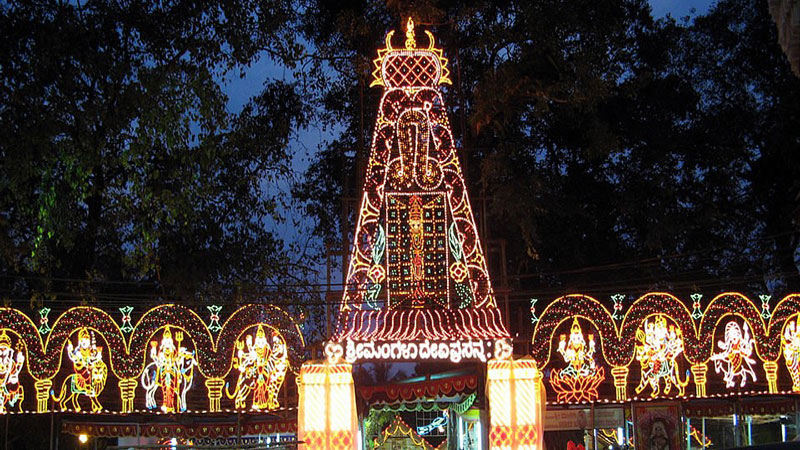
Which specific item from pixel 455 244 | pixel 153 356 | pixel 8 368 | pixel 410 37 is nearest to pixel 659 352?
pixel 455 244

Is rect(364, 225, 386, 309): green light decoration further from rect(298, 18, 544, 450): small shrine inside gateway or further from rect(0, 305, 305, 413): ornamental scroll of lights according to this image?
rect(0, 305, 305, 413): ornamental scroll of lights

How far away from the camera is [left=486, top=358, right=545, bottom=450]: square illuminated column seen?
14398mm

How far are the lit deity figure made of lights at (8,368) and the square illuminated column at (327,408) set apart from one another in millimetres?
4398

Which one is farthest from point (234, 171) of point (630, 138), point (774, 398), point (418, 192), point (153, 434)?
point (774, 398)

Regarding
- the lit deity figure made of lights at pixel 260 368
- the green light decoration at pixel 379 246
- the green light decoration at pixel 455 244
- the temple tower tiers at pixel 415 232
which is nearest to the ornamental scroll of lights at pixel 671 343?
the temple tower tiers at pixel 415 232

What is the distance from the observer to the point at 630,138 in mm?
20125

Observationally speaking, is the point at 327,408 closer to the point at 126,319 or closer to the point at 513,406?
the point at 513,406

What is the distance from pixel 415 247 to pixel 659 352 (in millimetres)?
4385

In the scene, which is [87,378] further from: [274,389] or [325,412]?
[325,412]

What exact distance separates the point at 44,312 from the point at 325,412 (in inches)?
182

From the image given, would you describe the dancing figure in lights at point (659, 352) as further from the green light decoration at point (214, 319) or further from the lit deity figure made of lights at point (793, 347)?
the green light decoration at point (214, 319)

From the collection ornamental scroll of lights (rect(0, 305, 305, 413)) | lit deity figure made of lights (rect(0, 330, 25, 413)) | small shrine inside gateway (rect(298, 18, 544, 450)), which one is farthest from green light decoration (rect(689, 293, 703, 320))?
lit deity figure made of lights (rect(0, 330, 25, 413))

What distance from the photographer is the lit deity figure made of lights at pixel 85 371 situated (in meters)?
15.0

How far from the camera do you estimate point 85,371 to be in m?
15.1
